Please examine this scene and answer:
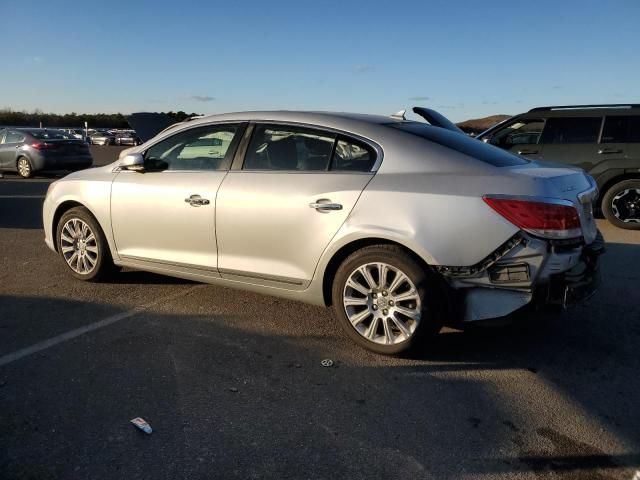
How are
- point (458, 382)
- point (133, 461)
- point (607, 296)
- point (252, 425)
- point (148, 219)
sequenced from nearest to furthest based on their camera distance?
point (133, 461)
point (252, 425)
point (458, 382)
point (148, 219)
point (607, 296)

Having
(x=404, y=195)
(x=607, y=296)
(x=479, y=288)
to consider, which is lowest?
(x=607, y=296)

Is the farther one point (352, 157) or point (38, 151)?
point (38, 151)

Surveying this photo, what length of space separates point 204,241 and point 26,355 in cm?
145

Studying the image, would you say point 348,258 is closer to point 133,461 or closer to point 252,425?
point 252,425

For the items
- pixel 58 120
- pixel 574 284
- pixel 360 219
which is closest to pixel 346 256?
pixel 360 219

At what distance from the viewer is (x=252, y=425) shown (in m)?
2.84

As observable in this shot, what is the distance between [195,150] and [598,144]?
669cm

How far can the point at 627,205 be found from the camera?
8.40 metres

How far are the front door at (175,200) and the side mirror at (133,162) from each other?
0.26ft

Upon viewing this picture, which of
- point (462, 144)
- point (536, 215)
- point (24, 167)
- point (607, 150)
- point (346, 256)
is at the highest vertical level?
point (607, 150)

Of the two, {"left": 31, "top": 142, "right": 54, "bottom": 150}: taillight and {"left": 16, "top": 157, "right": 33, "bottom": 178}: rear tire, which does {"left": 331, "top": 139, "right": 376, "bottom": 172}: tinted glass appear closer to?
{"left": 31, "top": 142, "right": 54, "bottom": 150}: taillight

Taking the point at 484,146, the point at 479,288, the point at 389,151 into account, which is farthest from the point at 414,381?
the point at 484,146

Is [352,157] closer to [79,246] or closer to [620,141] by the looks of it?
[79,246]

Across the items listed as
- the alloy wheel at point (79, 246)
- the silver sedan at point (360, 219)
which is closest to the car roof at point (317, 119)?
the silver sedan at point (360, 219)
